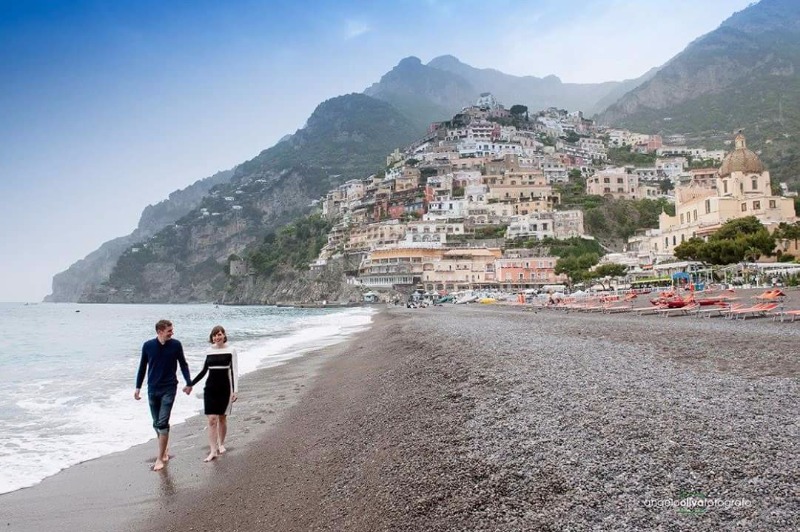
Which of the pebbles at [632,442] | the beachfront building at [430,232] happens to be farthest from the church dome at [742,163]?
the pebbles at [632,442]

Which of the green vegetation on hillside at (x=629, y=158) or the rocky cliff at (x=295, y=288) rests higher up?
the green vegetation on hillside at (x=629, y=158)

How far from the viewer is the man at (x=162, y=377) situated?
698 cm

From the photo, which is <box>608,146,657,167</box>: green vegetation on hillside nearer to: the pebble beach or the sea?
the sea

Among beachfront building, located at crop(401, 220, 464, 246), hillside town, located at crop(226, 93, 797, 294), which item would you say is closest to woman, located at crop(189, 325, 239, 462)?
hillside town, located at crop(226, 93, 797, 294)

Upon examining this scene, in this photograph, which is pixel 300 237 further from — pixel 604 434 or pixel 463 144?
pixel 604 434

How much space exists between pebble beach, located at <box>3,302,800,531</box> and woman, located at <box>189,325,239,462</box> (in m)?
0.41

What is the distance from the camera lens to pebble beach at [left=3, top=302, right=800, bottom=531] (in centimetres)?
374

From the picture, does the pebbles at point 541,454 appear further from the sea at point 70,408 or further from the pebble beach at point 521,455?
the sea at point 70,408

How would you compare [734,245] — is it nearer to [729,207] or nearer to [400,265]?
[729,207]

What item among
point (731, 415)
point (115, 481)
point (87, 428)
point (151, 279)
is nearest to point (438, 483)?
point (731, 415)

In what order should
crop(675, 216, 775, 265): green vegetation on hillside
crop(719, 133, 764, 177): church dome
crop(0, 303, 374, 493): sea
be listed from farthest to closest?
crop(719, 133, 764, 177): church dome → crop(675, 216, 775, 265): green vegetation on hillside → crop(0, 303, 374, 493): sea

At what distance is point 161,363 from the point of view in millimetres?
7016

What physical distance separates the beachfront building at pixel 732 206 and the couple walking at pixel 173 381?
55.0 m

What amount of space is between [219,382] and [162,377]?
0.72 metres
